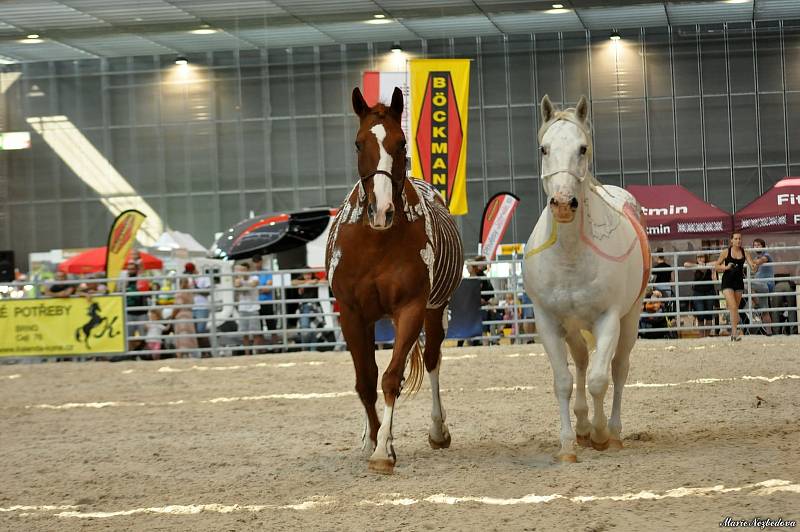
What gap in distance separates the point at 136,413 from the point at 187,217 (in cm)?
2621

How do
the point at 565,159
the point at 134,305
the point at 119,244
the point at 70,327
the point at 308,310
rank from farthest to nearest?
the point at 119,244 → the point at 134,305 → the point at 308,310 → the point at 70,327 → the point at 565,159

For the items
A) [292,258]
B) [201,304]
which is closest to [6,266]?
[292,258]

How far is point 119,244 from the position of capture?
19.5 m

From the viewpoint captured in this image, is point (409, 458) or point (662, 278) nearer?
point (409, 458)

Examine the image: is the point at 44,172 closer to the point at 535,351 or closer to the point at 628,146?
the point at 628,146

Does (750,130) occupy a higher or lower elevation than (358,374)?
higher

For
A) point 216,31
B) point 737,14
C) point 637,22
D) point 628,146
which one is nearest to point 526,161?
point 628,146

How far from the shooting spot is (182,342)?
18.0 metres

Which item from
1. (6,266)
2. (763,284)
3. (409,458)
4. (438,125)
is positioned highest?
(438,125)

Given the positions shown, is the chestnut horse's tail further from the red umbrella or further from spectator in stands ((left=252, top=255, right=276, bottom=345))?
the red umbrella

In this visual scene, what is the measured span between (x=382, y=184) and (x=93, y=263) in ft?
63.8

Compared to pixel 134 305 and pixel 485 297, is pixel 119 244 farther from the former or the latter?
pixel 485 297

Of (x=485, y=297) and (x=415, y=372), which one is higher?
(x=485, y=297)

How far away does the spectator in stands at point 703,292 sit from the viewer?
56.3ft
